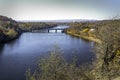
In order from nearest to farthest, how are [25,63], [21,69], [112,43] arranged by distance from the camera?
[112,43], [21,69], [25,63]

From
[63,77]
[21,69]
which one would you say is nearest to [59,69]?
[63,77]

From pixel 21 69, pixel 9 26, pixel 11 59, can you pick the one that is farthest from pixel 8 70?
pixel 9 26

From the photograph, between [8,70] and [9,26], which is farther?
[9,26]

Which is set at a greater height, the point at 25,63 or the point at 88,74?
the point at 88,74

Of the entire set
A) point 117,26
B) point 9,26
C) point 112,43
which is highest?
point 117,26

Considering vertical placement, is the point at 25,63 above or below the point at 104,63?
below

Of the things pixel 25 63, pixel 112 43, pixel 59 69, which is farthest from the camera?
pixel 25 63

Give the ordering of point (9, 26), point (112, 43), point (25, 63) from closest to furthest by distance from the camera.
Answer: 1. point (112, 43)
2. point (25, 63)
3. point (9, 26)

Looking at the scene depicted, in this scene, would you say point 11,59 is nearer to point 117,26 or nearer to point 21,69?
point 21,69

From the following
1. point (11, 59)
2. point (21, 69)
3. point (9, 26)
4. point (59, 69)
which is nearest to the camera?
point (59, 69)

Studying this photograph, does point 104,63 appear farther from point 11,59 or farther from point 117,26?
point 11,59
